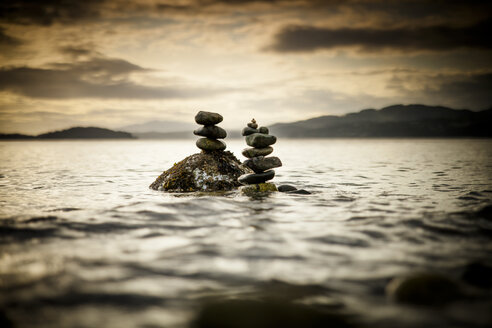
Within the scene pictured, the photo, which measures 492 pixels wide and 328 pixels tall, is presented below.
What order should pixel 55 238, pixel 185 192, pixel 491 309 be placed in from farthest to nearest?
pixel 185 192 < pixel 55 238 < pixel 491 309

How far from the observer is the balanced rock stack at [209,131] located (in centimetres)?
1590

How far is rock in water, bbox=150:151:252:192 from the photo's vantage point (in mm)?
14750

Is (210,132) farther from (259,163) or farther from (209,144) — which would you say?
(259,163)

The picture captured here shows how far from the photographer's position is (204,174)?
15.1 metres

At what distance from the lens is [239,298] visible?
4352mm

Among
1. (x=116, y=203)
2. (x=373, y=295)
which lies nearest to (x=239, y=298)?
(x=373, y=295)

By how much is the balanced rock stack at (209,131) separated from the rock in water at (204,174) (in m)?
0.44

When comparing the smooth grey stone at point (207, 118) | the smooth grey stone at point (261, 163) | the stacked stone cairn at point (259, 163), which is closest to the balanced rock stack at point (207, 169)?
the smooth grey stone at point (207, 118)

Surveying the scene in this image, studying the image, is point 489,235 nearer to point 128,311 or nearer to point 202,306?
point 202,306

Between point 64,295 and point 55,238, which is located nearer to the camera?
point 64,295

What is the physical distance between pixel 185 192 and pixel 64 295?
32.4 ft

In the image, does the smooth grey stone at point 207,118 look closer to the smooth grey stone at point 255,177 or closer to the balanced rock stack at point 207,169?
the balanced rock stack at point 207,169

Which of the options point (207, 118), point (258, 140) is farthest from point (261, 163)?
point (207, 118)

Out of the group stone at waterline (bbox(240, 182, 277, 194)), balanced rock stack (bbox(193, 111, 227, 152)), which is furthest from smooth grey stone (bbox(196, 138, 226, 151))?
stone at waterline (bbox(240, 182, 277, 194))
